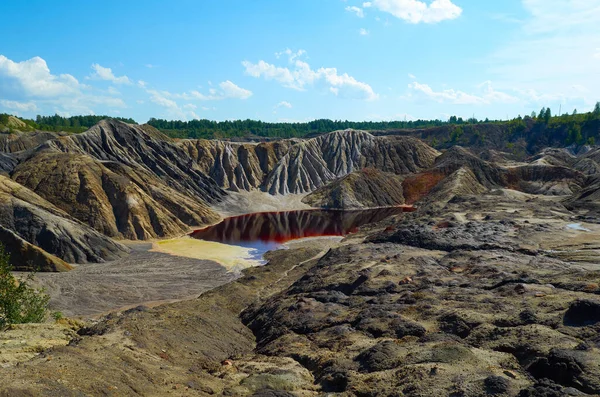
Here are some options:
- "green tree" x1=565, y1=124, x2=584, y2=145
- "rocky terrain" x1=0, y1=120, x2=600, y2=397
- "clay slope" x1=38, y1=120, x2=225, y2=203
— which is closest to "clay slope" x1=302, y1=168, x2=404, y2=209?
"rocky terrain" x1=0, y1=120, x2=600, y2=397

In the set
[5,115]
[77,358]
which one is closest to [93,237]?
[77,358]

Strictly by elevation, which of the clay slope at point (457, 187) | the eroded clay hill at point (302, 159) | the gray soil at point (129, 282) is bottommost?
the gray soil at point (129, 282)

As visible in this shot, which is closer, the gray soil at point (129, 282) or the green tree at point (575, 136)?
the gray soil at point (129, 282)

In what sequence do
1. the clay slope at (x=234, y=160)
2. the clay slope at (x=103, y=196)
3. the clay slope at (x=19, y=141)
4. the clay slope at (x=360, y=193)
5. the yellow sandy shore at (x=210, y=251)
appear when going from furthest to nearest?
the clay slope at (x=234, y=160) < the clay slope at (x=19, y=141) < the clay slope at (x=360, y=193) < the clay slope at (x=103, y=196) < the yellow sandy shore at (x=210, y=251)

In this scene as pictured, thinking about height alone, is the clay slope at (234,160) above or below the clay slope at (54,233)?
above

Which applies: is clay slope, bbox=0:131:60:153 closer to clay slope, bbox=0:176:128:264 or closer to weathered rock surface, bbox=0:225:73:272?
clay slope, bbox=0:176:128:264

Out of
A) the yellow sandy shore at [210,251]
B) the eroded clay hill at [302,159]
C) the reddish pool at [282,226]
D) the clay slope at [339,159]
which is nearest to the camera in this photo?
the yellow sandy shore at [210,251]

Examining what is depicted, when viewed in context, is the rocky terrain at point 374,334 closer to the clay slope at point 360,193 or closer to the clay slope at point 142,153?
the clay slope at point 142,153

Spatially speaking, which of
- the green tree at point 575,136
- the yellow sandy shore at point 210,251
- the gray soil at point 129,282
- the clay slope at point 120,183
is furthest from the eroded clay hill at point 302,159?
the gray soil at point 129,282
